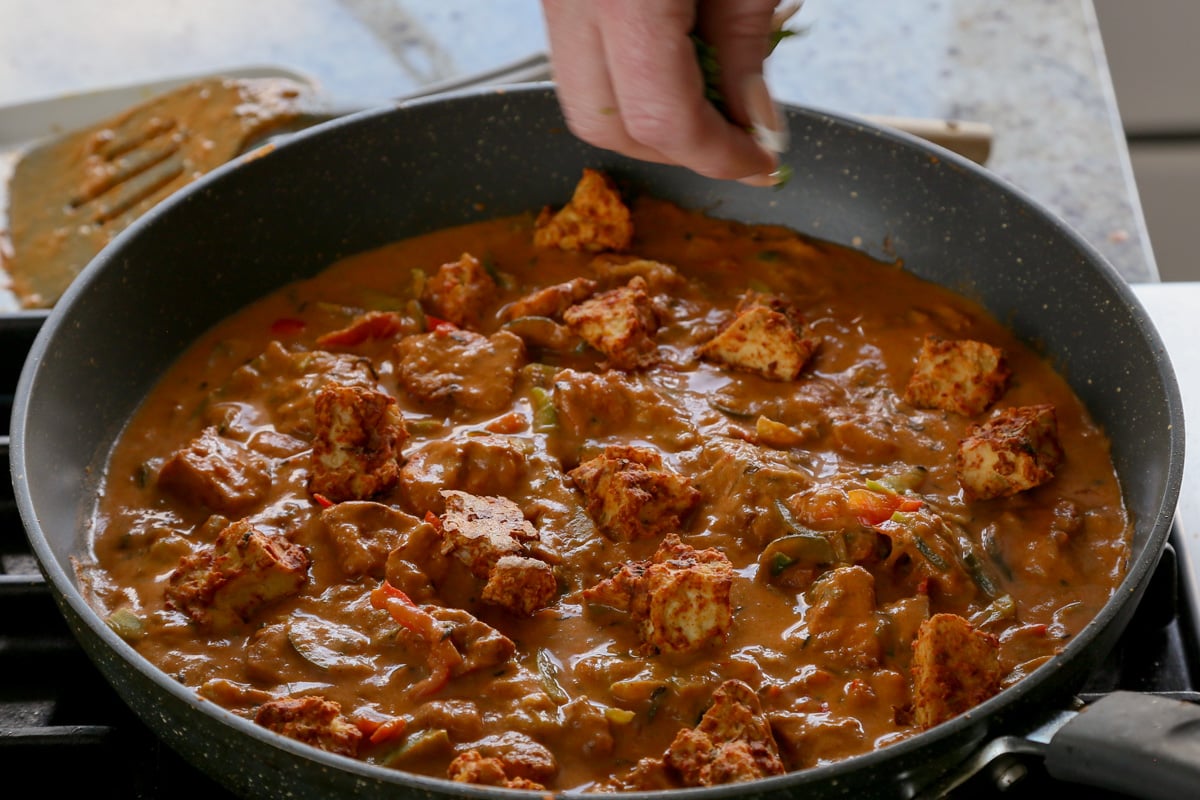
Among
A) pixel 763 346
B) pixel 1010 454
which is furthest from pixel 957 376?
pixel 763 346

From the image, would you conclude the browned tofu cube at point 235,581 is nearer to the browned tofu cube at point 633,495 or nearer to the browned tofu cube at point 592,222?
the browned tofu cube at point 633,495

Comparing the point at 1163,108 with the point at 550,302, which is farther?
the point at 1163,108

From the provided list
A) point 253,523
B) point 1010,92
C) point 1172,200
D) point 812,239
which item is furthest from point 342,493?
point 1172,200

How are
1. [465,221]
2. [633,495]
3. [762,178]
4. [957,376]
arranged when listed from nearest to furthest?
[762,178]
[633,495]
[957,376]
[465,221]

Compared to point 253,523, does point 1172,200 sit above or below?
below

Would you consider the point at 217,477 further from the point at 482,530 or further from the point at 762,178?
the point at 762,178

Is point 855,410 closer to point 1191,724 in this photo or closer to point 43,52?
point 1191,724

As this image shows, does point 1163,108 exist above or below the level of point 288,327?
below
